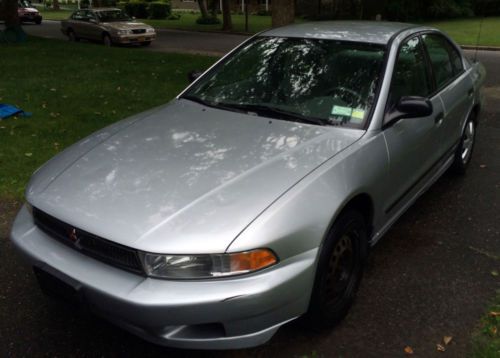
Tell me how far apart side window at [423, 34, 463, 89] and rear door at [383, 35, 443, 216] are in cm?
19

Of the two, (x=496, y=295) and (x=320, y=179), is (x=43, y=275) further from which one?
(x=496, y=295)

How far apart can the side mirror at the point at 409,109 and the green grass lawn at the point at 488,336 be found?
4.06ft

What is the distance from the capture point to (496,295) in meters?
3.13

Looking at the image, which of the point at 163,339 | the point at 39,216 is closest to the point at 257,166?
the point at 163,339

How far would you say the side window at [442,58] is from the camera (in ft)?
13.4

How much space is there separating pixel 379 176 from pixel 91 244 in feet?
5.45

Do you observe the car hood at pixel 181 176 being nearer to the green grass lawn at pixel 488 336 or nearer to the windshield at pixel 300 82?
the windshield at pixel 300 82

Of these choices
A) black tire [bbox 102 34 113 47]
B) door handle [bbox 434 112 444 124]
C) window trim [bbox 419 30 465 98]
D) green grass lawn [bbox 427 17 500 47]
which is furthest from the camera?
green grass lawn [bbox 427 17 500 47]

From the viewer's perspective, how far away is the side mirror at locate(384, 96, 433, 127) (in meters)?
3.11

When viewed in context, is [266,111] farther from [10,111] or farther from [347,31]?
[10,111]

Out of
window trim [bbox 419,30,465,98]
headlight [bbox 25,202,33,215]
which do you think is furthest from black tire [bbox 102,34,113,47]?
headlight [bbox 25,202,33,215]

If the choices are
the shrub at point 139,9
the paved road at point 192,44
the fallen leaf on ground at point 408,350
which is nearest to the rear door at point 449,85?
the fallen leaf on ground at point 408,350

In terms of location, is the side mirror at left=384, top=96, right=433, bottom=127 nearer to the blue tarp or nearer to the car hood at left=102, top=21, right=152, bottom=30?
the blue tarp

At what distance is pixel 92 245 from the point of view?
237cm
